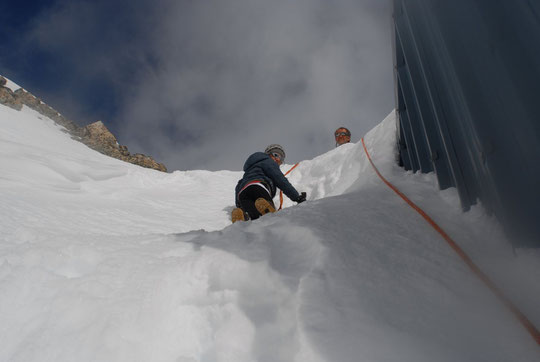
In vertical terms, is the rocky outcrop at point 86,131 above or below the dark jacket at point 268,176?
above

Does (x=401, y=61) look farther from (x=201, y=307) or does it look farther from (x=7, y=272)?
(x=7, y=272)

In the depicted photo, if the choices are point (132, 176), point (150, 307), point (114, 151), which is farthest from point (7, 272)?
point (114, 151)

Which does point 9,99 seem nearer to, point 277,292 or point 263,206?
point 263,206

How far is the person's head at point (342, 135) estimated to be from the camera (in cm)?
834

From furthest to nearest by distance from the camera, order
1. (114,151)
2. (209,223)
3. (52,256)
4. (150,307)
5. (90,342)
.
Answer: (114,151), (209,223), (52,256), (150,307), (90,342)

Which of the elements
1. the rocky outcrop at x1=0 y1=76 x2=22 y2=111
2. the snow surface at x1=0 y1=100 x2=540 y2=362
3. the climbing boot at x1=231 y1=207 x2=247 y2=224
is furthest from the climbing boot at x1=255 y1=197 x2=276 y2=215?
the rocky outcrop at x1=0 y1=76 x2=22 y2=111

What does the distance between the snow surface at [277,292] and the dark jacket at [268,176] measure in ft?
6.40

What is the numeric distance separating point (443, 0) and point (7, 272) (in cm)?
195

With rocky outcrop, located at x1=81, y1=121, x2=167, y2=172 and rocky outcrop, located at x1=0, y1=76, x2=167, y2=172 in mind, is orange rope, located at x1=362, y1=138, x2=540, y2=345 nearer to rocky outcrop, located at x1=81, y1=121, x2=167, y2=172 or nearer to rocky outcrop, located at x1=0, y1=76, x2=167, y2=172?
rocky outcrop, located at x1=81, y1=121, x2=167, y2=172

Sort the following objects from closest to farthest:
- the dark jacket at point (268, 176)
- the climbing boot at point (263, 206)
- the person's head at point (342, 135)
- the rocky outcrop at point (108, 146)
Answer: the climbing boot at point (263, 206)
the dark jacket at point (268, 176)
the person's head at point (342, 135)
the rocky outcrop at point (108, 146)

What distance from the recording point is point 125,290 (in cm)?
100

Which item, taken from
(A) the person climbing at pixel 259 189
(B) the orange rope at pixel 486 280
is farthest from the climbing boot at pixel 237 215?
(B) the orange rope at pixel 486 280

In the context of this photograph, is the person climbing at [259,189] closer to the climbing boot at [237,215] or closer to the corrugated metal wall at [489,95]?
the climbing boot at [237,215]

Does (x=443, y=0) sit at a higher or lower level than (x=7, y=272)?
higher
